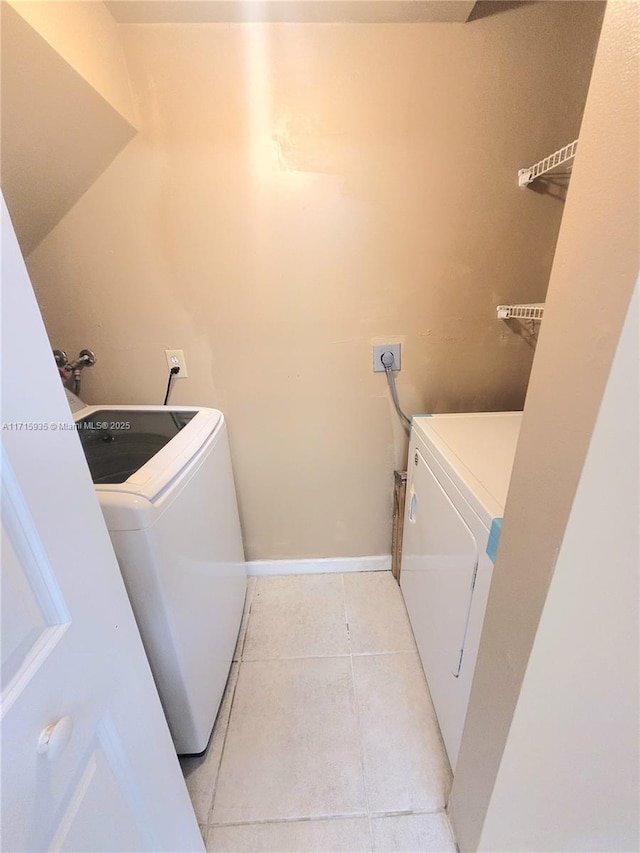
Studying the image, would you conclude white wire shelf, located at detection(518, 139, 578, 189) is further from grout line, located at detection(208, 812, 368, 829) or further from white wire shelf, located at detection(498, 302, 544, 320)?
grout line, located at detection(208, 812, 368, 829)

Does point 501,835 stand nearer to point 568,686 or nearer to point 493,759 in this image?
point 493,759

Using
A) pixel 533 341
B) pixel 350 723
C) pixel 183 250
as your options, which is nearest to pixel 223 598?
pixel 350 723

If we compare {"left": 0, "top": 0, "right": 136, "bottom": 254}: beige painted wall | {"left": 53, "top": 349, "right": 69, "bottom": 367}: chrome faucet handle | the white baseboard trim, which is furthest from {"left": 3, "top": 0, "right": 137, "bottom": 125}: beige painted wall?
the white baseboard trim

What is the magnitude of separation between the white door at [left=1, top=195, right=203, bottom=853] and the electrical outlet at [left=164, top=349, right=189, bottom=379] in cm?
99

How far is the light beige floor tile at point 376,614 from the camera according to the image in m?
1.50

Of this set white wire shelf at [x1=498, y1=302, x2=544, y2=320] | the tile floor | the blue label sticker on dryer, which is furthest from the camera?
white wire shelf at [x1=498, y1=302, x2=544, y2=320]

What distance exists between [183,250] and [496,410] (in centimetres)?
145

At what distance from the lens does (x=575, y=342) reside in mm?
440

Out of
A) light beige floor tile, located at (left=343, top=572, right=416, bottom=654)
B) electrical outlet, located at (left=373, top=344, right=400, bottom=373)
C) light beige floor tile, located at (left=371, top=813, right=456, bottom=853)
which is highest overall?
electrical outlet, located at (left=373, top=344, right=400, bottom=373)

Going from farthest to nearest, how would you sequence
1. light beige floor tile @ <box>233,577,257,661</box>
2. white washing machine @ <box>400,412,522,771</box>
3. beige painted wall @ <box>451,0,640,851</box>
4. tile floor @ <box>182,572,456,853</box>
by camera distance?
light beige floor tile @ <box>233,577,257,661</box>, tile floor @ <box>182,572,456,853</box>, white washing machine @ <box>400,412,522,771</box>, beige painted wall @ <box>451,0,640,851</box>

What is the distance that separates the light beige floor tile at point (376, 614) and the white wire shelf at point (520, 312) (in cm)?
136

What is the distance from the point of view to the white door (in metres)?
0.40

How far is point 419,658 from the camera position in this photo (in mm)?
1431

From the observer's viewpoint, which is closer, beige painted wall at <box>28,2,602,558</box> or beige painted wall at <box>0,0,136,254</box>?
beige painted wall at <box>0,0,136,254</box>
